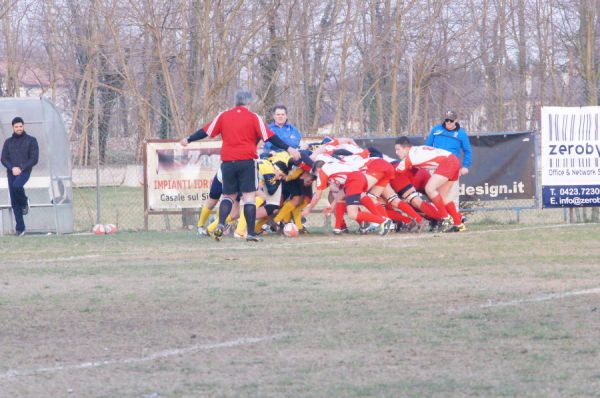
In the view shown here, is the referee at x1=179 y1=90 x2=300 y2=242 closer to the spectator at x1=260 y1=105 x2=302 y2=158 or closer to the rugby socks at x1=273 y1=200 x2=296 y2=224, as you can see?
the spectator at x1=260 y1=105 x2=302 y2=158

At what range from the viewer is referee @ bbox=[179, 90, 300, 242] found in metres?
14.4

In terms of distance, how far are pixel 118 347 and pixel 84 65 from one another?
21.4 meters

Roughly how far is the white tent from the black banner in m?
4.90

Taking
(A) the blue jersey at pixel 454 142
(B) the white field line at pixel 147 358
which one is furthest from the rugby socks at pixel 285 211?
(B) the white field line at pixel 147 358

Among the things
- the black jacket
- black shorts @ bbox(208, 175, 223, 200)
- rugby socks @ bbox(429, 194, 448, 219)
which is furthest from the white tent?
rugby socks @ bbox(429, 194, 448, 219)

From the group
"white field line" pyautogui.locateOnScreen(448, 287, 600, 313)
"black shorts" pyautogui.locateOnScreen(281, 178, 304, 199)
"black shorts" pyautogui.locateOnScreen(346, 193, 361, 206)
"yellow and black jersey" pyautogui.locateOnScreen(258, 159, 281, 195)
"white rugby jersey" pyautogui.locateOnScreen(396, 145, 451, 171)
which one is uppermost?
"white rugby jersey" pyautogui.locateOnScreen(396, 145, 451, 171)

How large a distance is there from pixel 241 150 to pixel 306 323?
6734 mm

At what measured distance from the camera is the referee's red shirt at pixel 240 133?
14422mm

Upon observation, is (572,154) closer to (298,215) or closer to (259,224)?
(298,215)

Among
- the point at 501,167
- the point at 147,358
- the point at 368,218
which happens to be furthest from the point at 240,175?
the point at 147,358

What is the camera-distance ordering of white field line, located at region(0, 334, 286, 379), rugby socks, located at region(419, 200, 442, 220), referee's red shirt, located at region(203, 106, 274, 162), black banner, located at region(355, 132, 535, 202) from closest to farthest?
white field line, located at region(0, 334, 286, 379), referee's red shirt, located at region(203, 106, 274, 162), rugby socks, located at region(419, 200, 442, 220), black banner, located at region(355, 132, 535, 202)

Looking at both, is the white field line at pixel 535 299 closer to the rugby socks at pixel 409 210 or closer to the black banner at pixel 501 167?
the rugby socks at pixel 409 210

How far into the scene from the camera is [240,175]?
14.5 metres

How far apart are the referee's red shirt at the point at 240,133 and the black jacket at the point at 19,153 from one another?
4.21 meters
